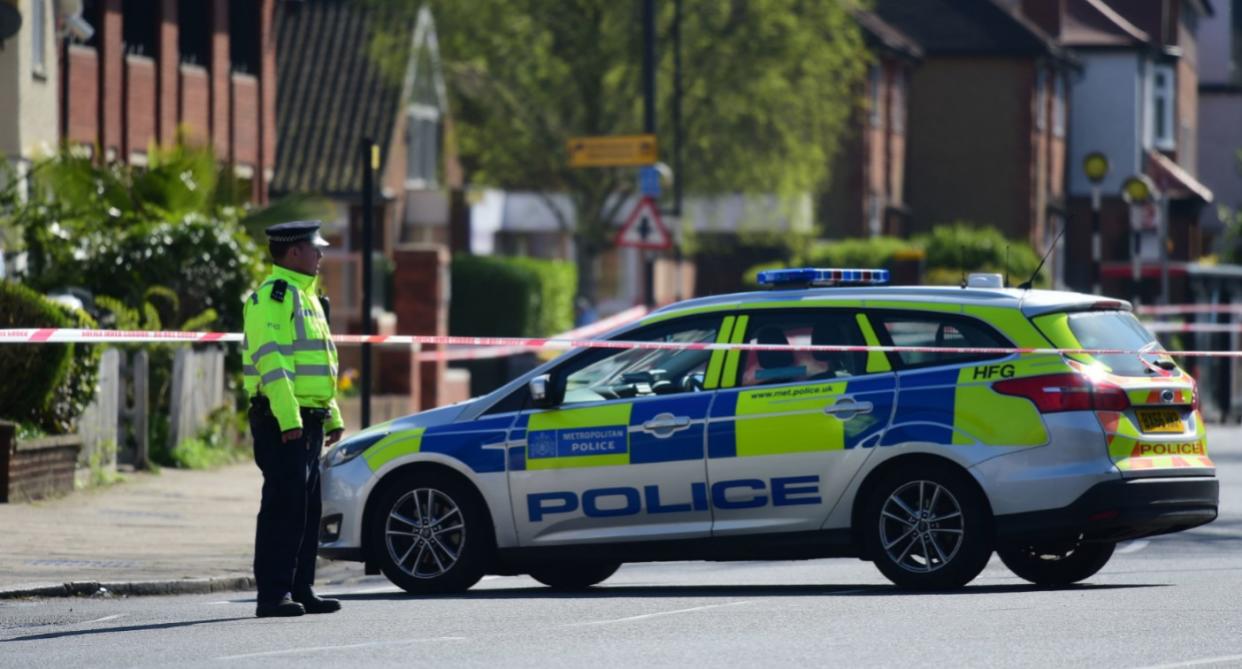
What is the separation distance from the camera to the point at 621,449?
11805 millimetres

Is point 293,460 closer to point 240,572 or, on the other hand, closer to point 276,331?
point 276,331

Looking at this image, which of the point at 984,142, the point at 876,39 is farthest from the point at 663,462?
the point at 984,142

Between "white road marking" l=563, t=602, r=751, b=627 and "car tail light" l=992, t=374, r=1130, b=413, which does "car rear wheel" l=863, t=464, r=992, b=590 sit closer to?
"car tail light" l=992, t=374, r=1130, b=413

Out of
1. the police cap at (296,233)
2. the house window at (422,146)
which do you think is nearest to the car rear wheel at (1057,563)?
the police cap at (296,233)

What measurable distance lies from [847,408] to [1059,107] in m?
57.6

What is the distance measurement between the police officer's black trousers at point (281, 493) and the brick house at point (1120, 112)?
56.3 m

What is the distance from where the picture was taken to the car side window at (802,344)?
11664mm

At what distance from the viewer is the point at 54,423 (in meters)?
17.2

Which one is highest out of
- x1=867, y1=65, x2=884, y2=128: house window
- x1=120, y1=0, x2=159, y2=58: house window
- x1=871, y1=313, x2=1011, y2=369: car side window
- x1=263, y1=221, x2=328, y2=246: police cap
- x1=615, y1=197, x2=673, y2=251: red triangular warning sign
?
x1=867, y1=65, x2=884, y2=128: house window

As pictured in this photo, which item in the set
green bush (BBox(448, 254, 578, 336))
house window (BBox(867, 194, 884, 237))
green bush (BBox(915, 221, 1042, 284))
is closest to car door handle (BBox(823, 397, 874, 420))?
green bush (BBox(915, 221, 1042, 284))

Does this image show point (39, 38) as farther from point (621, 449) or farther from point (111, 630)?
point (111, 630)

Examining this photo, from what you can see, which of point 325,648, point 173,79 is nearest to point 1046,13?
point 173,79

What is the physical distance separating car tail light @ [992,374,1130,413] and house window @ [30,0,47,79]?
56.1 ft

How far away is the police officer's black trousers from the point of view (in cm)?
1069
